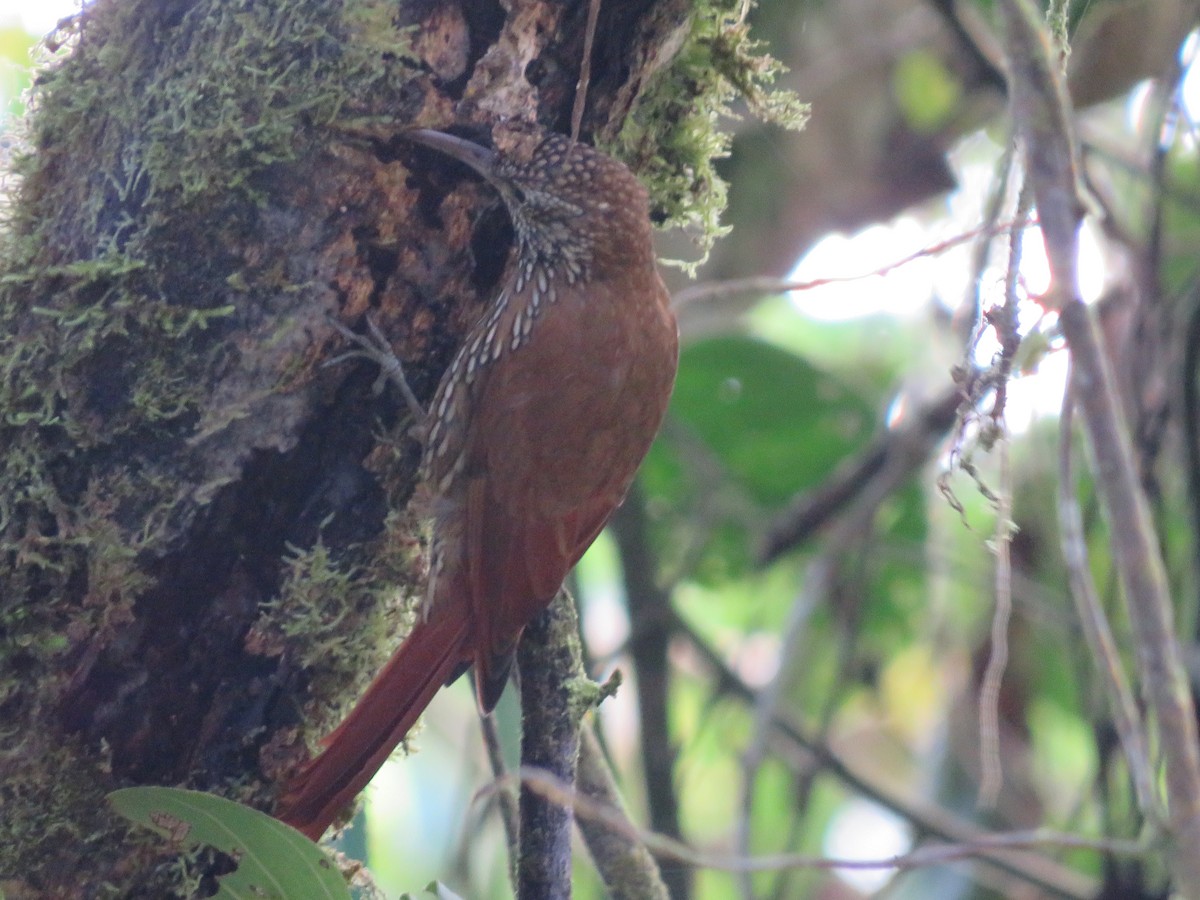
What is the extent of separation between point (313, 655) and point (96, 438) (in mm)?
444

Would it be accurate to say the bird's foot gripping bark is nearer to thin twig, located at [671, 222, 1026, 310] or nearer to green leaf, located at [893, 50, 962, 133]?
thin twig, located at [671, 222, 1026, 310]

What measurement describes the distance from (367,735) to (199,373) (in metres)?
0.60

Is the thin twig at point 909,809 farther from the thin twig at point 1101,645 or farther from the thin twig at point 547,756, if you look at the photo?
the thin twig at point 1101,645

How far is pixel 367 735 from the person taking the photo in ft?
6.55

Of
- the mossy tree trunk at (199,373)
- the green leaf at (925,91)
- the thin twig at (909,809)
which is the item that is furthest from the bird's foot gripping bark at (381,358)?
the green leaf at (925,91)

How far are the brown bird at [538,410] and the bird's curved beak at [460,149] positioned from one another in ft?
0.27

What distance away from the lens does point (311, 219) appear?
6.27ft

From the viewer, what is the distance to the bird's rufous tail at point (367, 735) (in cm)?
196

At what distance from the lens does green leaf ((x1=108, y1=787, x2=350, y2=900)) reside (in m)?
1.68

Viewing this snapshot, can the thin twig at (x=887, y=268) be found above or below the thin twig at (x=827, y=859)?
above

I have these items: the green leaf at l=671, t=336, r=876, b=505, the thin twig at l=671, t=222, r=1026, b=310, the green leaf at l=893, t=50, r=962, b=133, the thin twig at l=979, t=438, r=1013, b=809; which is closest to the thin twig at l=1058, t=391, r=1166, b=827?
the thin twig at l=979, t=438, r=1013, b=809

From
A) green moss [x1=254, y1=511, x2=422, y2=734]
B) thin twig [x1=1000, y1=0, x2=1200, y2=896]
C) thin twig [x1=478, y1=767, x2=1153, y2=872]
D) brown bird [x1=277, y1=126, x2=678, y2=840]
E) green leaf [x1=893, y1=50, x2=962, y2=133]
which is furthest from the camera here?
green leaf [x1=893, y1=50, x2=962, y2=133]

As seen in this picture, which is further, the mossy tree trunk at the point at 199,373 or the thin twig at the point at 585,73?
the thin twig at the point at 585,73

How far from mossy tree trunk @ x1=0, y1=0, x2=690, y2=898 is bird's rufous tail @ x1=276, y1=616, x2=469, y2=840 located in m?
0.05
